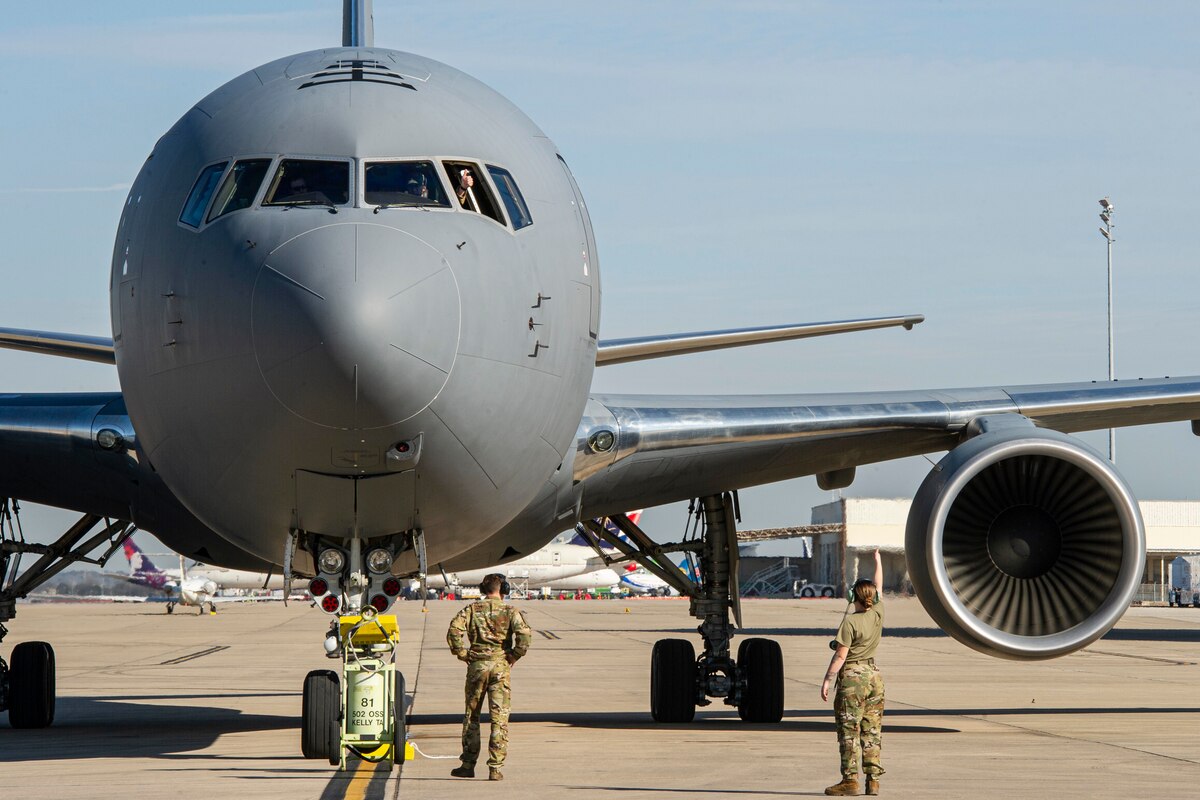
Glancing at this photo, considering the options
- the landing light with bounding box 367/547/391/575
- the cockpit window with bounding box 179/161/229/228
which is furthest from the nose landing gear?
the cockpit window with bounding box 179/161/229/228

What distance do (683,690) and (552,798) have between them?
556 cm

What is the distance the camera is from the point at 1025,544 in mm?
11305

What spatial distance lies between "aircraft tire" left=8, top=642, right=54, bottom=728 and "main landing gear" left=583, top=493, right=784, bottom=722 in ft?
16.3

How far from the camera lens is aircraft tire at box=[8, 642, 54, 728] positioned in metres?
13.7

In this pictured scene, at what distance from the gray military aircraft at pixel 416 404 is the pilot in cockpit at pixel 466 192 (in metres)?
0.02

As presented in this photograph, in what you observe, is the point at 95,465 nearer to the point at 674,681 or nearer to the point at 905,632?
the point at 674,681

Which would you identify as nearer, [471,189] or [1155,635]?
[471,189]

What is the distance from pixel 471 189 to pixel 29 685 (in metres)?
7.77

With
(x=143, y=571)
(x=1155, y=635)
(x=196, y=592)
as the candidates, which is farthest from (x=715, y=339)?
(x=143, y=571)

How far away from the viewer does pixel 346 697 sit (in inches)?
380

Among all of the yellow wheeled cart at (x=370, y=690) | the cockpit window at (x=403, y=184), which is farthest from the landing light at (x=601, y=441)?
the cockpit window at (x=403, y=184)

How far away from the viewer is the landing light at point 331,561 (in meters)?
9.23

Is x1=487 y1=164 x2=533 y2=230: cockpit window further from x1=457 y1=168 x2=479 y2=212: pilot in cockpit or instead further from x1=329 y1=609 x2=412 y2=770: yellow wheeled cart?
x1=329 y1=609 x2=412 y2=770: yellow wheeled cart

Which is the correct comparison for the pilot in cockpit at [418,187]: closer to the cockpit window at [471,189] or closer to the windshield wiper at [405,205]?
the windshield wiper at [405,205]
